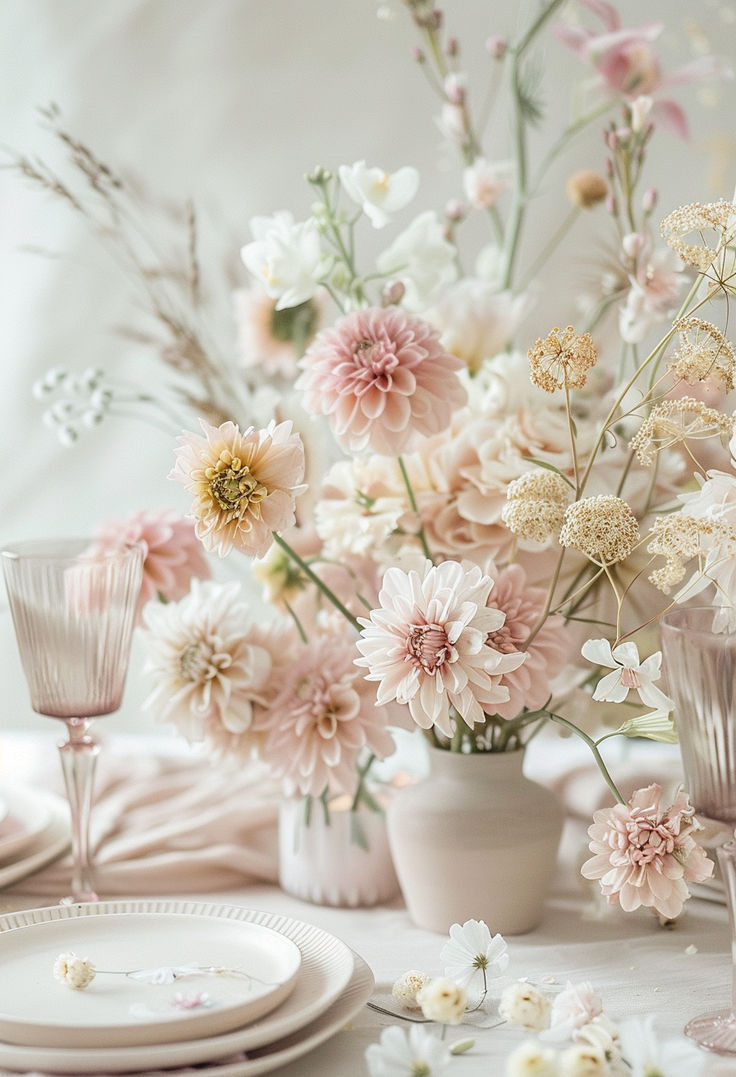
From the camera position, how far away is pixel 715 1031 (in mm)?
637

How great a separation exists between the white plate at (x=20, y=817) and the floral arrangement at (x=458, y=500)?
16 cm

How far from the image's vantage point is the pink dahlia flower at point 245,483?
63 cm

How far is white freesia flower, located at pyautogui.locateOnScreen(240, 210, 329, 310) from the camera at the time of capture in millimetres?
780

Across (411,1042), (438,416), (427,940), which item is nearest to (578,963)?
(427,940)

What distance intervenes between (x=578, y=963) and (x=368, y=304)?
47cm

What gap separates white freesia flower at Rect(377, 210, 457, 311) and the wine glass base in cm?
50

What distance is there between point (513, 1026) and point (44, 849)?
0.43m

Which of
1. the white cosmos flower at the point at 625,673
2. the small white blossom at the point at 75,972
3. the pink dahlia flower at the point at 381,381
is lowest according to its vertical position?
the small white blossom at the point at 75,972

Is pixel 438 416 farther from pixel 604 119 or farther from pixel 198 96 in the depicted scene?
pixel 198 96

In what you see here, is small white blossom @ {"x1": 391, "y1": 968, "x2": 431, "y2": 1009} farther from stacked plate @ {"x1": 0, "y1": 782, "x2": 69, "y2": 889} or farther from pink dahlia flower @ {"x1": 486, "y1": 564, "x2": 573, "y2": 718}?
stacked plate @ {"x1": 0, "y1": 782, "x2": 69, "y2": 889}

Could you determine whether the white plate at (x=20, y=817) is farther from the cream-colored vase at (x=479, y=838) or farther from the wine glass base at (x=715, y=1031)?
the wine glass base at (x=715, y=1031)

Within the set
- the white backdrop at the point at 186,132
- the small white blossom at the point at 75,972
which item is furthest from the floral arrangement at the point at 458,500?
the white backdrop at the point at 186,132

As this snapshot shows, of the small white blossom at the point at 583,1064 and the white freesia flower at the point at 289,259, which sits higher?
the white freesia flower at the point at 289,259

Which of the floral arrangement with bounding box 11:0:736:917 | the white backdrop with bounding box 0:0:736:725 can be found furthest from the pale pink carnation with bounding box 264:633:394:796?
the white backdrop with bounding box 0:0:736:725
